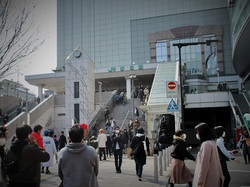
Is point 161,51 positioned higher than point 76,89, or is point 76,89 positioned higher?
point 161,51

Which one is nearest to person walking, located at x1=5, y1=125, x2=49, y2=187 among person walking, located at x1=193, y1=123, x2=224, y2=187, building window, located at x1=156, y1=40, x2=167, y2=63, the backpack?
the backpack

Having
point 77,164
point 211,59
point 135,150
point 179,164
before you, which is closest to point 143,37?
point 211,59

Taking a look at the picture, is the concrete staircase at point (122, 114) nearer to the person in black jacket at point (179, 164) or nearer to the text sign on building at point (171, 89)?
the text sign on building at point (171, 89)

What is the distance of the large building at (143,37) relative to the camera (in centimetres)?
4625

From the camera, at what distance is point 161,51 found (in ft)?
185

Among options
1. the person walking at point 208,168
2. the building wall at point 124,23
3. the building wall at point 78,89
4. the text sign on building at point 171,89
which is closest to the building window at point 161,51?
the building wall at point 124,23

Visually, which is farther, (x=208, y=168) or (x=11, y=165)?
(x=208, y=168)

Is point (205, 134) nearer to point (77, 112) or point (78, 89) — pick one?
point (77, 112)

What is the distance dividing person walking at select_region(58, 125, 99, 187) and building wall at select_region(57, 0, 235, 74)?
52.4 meters

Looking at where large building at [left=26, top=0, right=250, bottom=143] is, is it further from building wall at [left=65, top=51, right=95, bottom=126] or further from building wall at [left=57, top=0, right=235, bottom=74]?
building wall at [left=65, top=51, right=95, bottom=126]

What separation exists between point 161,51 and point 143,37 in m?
5.85

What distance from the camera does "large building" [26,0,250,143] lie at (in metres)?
46.2

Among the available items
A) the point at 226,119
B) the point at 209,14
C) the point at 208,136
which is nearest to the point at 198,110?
the point at 226,119

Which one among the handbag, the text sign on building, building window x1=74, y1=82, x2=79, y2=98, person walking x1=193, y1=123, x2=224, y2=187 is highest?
building window x1=74, y1=82, x2=79, y2=98
